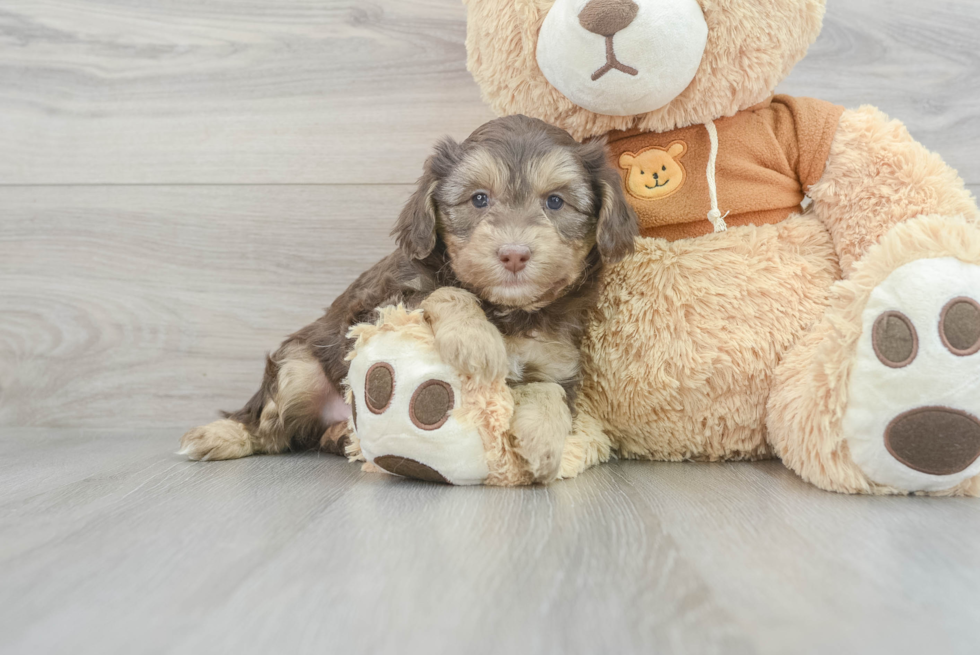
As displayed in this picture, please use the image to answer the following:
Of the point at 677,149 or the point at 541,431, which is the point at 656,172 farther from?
the point at 541,431

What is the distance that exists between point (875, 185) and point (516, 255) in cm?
86

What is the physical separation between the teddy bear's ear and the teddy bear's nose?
0.33 meters

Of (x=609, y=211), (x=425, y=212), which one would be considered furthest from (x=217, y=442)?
(x=609, y=211)

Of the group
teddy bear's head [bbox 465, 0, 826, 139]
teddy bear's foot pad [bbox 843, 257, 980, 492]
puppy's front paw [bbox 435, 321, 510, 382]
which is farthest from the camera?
teddy bear's head [bbox 465, 0, 826, 139]

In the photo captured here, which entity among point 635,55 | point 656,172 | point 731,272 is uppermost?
point 635,55

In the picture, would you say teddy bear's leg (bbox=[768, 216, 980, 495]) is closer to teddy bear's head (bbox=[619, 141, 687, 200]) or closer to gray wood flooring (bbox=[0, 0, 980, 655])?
gray wood flooring (bbox=[0, 0, 980, 655])

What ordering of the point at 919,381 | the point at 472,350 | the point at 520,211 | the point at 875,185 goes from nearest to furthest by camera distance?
the point at 919,381 → the point at 472,350 → the point at 520,211 → the point at 875,185

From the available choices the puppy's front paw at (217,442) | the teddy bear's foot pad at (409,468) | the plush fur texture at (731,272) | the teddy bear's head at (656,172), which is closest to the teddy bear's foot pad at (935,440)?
the plush fur texture at (731,272)

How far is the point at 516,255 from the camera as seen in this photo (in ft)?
4.74

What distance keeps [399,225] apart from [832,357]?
95cm

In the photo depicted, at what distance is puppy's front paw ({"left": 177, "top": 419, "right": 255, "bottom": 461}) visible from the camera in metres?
1.95

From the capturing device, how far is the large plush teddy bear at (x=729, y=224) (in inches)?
58.3

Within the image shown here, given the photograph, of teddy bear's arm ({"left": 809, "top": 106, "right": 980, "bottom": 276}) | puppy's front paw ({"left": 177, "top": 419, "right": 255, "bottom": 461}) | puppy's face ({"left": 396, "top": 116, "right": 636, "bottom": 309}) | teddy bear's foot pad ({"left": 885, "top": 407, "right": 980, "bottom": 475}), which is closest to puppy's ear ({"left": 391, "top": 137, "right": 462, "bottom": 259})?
puppy's face ({"left": 396, "top": 116, "right": 636, "bottom": 309})

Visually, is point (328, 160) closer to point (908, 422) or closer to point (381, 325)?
point (381, 325)
